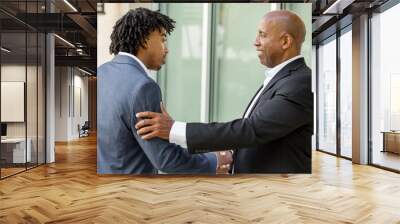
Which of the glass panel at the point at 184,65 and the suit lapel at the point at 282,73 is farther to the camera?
the glass panel at the point at 184,65

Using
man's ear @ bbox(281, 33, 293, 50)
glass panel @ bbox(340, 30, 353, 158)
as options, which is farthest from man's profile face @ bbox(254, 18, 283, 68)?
glass panel @ bbox(340, 30, 353, 158)

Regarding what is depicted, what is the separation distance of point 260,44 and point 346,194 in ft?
7.15

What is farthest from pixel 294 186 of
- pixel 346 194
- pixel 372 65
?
pixel 372 65

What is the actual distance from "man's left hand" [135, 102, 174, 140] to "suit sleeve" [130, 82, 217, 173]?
5 centimetres

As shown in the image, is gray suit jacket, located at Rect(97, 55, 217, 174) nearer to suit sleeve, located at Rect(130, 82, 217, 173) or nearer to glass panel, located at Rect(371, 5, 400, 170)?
suit sleeve, located at Rect(130, 82, 217, 173)

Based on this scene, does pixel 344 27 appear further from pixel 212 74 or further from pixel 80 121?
pixel 80 121

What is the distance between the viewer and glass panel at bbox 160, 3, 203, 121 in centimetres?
515

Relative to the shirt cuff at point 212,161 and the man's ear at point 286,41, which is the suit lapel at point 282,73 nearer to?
the man's ear at point 286,41

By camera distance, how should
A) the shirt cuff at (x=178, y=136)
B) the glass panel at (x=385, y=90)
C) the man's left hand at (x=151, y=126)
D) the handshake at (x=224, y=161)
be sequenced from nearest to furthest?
1. the shirt cuff at (x=178, y=136)
2. the man's left hand at (x=151, y=126)
3. the handshake at (x=224, y=161)
4. the glass panel at (x=385, y=90)

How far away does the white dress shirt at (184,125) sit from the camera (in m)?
4.61

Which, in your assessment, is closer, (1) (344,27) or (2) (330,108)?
(1) (344,27)

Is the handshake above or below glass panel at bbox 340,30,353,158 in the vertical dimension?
below

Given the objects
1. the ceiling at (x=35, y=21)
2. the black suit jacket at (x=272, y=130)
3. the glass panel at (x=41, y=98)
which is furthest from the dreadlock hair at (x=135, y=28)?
the glass panel at (x=41, y=98)

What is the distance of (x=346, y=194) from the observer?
5.23m
